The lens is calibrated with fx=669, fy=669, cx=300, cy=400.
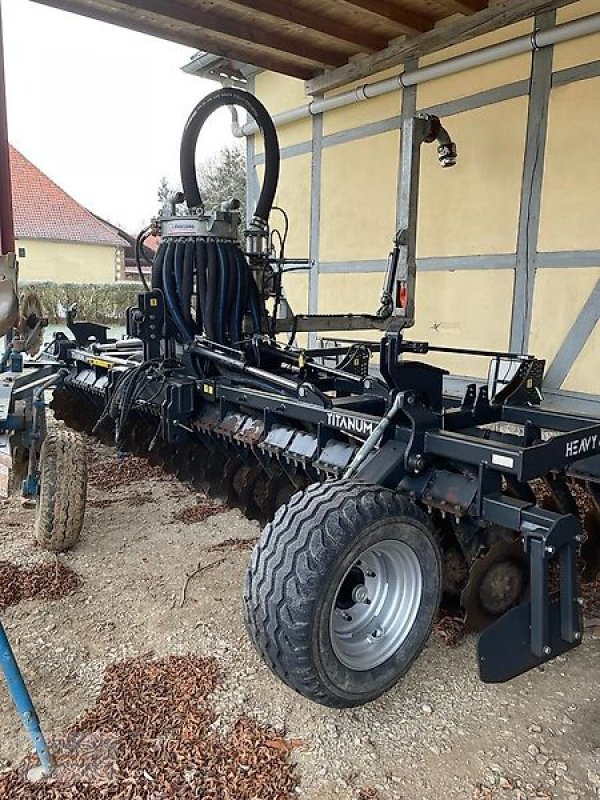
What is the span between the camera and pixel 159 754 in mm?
1722

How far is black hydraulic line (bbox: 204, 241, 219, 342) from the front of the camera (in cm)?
344

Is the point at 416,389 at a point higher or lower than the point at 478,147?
lower

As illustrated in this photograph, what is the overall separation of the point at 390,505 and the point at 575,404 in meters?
3.68

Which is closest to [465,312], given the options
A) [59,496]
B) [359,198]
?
[359,198]

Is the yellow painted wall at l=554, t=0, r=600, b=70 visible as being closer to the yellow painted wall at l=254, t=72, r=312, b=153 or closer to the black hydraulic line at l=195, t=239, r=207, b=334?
the yellow painted wall at l=254, t=72, r=312, b=153

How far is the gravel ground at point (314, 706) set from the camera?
1685 mm

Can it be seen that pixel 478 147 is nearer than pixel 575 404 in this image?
No

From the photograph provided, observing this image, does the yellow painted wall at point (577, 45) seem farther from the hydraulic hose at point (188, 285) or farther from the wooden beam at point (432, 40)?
the hydraulic hose at point (188, 285)

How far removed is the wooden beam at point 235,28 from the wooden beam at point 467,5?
137 centimetres

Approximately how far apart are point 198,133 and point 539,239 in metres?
2.78

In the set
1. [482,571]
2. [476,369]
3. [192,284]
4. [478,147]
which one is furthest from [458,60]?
[482,571]

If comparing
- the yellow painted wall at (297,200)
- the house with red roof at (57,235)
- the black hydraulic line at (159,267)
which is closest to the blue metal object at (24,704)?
the black hydraulic line at (159,267)

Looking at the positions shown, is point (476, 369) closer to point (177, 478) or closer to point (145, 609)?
point (177, 478)

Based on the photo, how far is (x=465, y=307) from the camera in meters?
5.70
